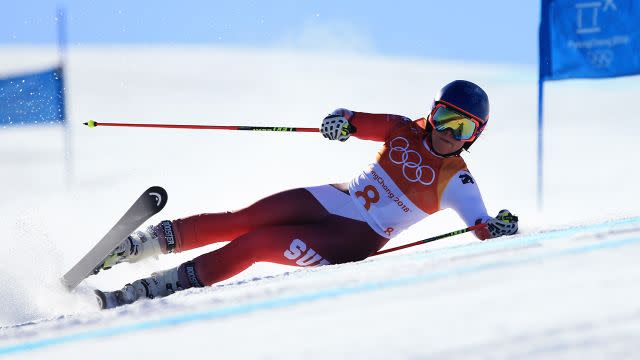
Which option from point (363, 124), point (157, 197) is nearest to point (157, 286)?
point (157, 197)

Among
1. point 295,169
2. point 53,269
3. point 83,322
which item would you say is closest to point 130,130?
point 295,169

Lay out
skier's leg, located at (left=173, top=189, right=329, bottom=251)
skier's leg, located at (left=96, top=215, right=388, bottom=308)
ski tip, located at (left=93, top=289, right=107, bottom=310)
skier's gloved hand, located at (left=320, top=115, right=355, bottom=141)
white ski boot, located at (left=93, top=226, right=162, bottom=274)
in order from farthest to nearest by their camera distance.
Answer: skier's gloved hand, located at (left=320, top=115, right=355, bottom=141)
skier's leg, located at (left=173, top=189, right=329, bottom=251)
white ski boot, located at (left=93, top=226, right=162, bottom=274)
skier's leg, located at (left=96, top=215, right=388, bottom=308)
ski tip, located at (left=93, top=289, right=107, bottom=310)

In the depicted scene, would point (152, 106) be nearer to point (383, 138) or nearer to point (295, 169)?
point (295, 169)

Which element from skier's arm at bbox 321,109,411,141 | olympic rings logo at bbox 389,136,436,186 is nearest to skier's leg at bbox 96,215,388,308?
olympic rings logo at bbox 389,136,436,186

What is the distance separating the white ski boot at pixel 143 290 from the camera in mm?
3371

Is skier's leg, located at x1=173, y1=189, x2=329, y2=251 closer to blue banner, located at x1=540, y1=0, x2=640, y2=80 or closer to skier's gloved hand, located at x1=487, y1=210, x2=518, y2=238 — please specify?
skier's gloved hand, located at x1=487, y1=210, x2=518, y2=238

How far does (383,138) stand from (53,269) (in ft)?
5.46

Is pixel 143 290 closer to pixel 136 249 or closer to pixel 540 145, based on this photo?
pixel 136 249

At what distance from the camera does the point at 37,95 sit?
22.0 ft

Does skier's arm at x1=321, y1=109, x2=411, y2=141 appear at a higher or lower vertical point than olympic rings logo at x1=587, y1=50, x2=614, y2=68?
lower

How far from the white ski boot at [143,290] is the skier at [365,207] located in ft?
0.72

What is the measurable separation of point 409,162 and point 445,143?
0.18 meters

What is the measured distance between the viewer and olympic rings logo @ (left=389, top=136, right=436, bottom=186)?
392 cm

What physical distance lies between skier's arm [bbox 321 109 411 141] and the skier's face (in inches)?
9.3
